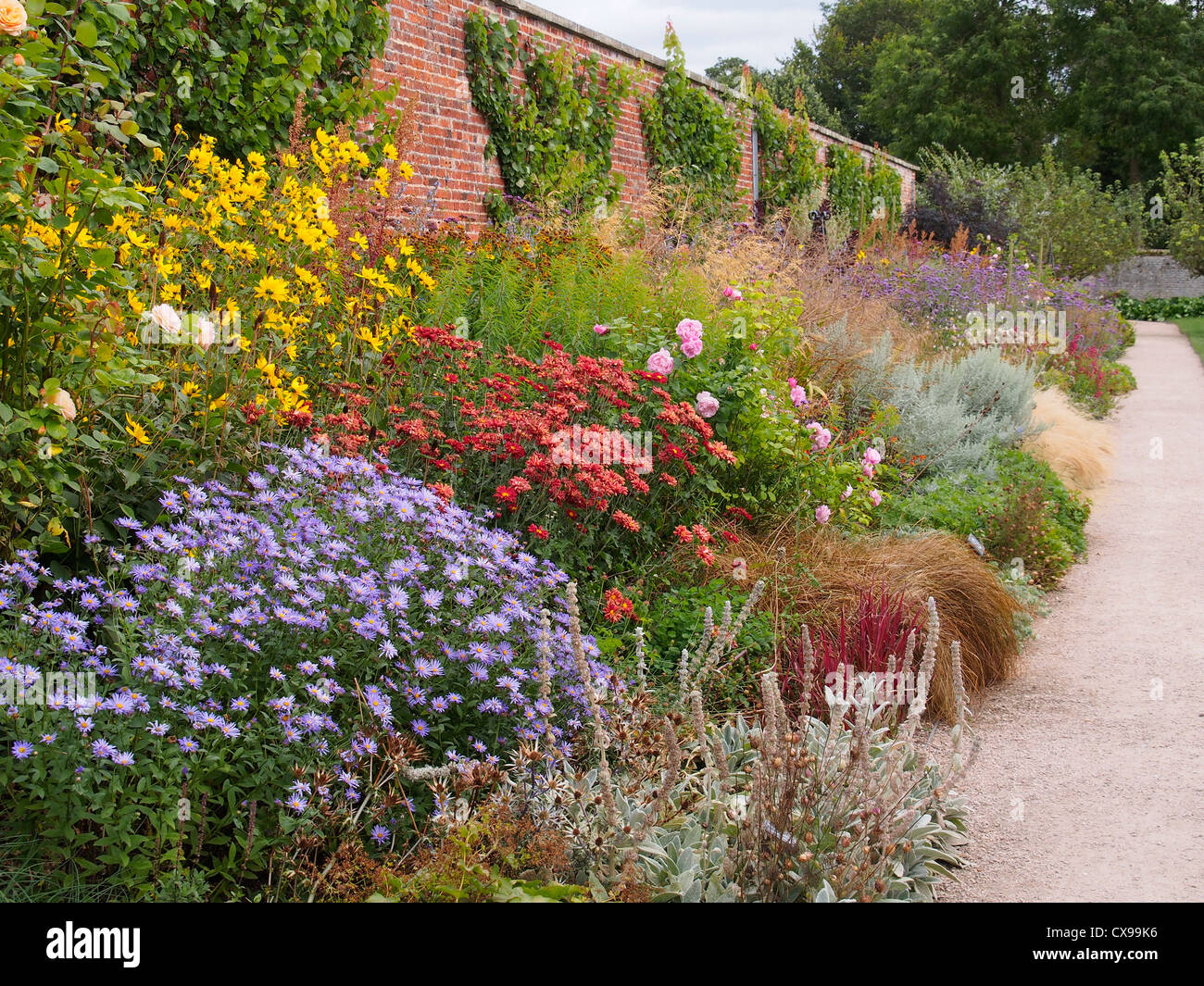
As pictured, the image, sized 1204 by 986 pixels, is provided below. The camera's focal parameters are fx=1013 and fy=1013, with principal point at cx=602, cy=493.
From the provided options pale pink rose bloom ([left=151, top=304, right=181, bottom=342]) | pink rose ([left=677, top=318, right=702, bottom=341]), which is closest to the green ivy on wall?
pink rose ([left=677, top=318, right=702, bottom=341])

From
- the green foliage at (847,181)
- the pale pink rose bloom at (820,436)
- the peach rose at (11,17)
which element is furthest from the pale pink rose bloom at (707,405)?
the green foliage at (847,181)

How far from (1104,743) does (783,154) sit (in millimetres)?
12788

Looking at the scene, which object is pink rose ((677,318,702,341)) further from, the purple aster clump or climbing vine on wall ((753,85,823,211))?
climbing vine on wall ((753,85,823,211))

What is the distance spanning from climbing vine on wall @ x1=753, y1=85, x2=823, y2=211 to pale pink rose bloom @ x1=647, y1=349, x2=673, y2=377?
10.4 meters

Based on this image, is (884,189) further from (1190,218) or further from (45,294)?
(45,294)

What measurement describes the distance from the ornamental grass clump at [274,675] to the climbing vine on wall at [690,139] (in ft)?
28.5

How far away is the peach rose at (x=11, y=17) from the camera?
2.15 metres

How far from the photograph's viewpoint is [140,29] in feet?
16.2

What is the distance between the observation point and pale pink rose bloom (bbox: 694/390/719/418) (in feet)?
14.7

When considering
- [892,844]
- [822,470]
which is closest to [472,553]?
[892,844]

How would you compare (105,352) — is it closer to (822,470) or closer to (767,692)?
(767,692)

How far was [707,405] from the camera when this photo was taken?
4512 millimetres

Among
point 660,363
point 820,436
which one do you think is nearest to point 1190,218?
point 820,436

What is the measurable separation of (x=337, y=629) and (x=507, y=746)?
551 millimetres
